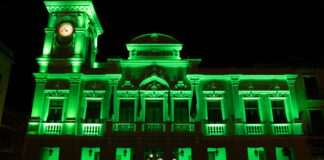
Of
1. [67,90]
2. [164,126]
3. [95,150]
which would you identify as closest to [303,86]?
[164,126]

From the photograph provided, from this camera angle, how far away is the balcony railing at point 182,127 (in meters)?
20.6

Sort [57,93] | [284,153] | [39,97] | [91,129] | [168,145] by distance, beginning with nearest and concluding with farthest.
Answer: [168,145] → [91,129] → [284,153] → [39,97] → [57,93]

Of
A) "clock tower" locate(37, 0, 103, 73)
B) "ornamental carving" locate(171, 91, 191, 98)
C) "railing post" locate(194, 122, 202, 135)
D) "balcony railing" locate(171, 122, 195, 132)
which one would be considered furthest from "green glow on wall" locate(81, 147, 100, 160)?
"railing post" locate(194, 122, 202, 135)

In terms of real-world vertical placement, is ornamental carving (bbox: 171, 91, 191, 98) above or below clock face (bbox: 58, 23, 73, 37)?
below

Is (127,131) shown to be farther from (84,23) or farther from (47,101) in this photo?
(84,23)

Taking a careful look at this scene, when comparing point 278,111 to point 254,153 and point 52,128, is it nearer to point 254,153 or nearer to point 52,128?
point 254,153

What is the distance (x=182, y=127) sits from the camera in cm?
2075

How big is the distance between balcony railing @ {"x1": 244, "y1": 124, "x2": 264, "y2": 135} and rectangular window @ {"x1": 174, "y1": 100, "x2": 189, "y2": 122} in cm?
452

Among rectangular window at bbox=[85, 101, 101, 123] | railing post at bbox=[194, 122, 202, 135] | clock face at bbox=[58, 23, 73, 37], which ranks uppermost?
clock face at bbox=[58, 23, 73, 37]

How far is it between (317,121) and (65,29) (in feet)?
71.1

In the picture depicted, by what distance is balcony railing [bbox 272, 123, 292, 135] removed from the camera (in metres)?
21.2

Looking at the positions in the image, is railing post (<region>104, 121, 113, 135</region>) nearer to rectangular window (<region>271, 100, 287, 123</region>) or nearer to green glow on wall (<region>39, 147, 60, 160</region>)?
green glow on wall (<region>39, 147, 60, 160</region>)

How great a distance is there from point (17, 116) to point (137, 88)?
19.7 meters

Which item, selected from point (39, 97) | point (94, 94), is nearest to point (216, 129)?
point (94, 94)
